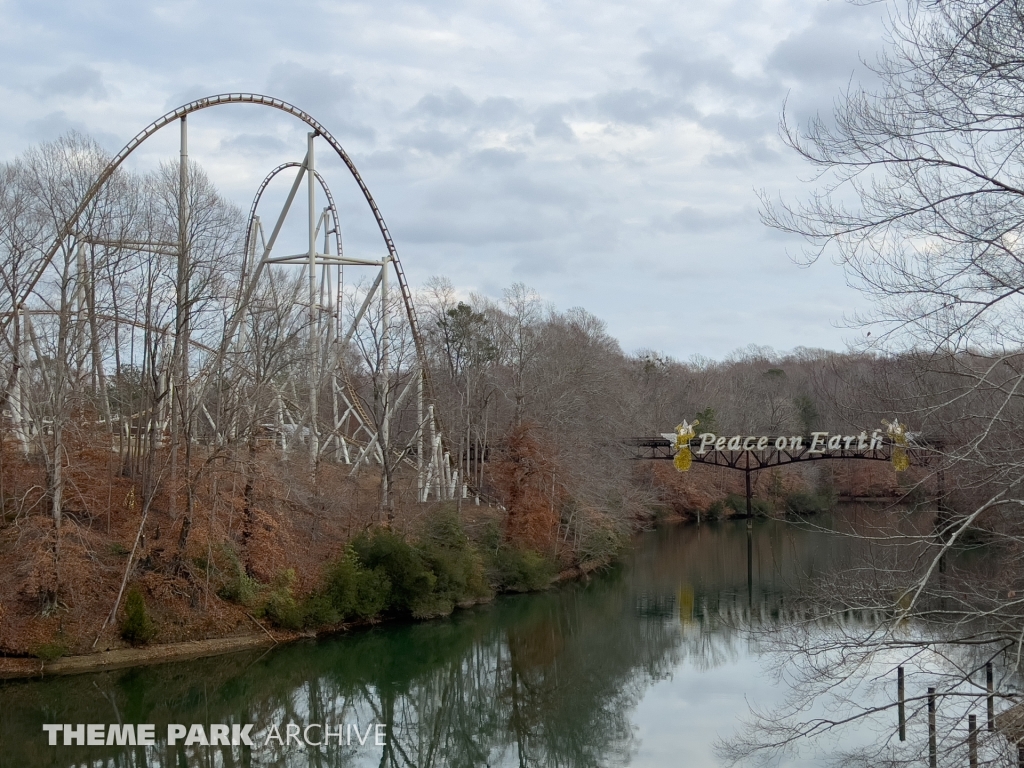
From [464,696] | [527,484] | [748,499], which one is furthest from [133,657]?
[748,499]

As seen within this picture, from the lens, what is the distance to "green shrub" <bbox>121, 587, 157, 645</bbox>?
59.4 feet

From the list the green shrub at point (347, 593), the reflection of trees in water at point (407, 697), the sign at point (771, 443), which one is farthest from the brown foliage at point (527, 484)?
the sign at point (771, 443)

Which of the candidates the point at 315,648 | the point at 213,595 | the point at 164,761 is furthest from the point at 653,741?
the point at 213,595

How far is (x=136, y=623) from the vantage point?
714 inches

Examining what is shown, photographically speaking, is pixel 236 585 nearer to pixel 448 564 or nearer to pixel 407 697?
pixel 407 697

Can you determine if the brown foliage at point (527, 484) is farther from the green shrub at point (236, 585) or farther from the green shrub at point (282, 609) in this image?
the green shrub at point (236, 585)

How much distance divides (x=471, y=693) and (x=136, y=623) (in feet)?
21.3

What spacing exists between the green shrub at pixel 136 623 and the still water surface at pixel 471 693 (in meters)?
0.86

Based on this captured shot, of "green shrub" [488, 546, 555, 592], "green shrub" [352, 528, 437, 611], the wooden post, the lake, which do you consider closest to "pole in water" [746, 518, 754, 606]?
the wooden post

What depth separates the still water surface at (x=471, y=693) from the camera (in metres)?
14.0

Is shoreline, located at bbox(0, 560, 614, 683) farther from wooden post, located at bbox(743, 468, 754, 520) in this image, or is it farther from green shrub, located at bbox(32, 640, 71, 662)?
wooden post, located at bbox(743, 468, 754, 520)

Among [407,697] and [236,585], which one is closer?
[407,697]

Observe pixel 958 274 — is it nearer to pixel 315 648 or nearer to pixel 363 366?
pixel 315 648

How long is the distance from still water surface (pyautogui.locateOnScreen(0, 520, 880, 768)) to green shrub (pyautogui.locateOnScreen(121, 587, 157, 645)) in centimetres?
86
